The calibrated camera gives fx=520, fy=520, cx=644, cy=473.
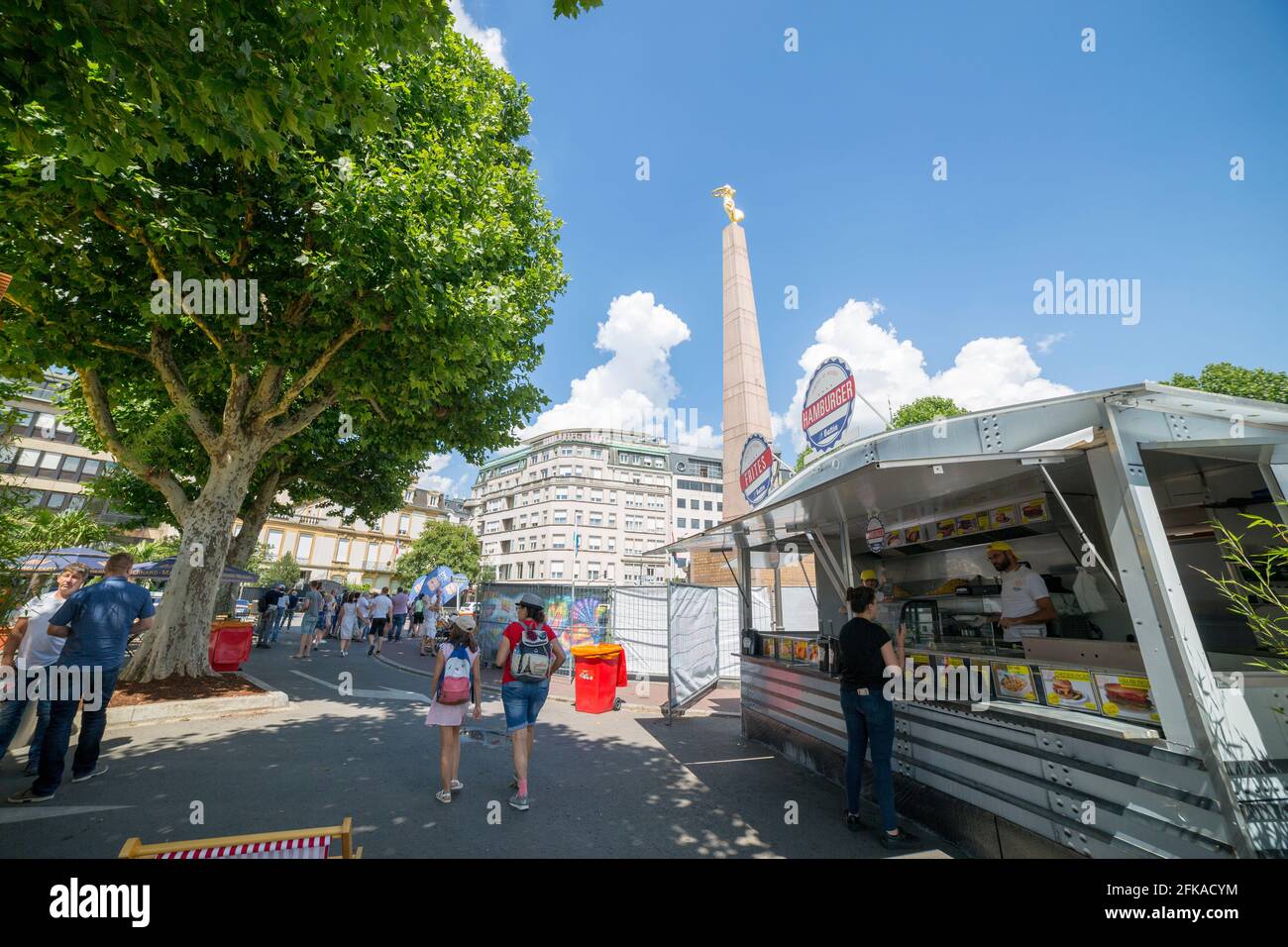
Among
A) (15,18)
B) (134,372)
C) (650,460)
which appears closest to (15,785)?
(15,18)

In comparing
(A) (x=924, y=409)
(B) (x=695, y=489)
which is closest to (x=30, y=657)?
(A) (x=924, y=409)

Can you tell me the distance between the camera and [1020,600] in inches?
214

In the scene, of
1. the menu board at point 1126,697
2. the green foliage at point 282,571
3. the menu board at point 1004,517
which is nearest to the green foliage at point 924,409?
the menu board at point 1004,517

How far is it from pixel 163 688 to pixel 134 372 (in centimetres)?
585

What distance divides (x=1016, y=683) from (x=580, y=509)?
201ft

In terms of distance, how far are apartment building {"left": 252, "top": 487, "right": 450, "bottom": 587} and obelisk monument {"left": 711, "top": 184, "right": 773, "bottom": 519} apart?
4829cm

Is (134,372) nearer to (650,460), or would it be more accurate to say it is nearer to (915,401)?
(915,401)

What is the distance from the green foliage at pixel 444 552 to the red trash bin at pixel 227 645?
45240 millimetres

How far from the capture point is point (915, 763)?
4.91m

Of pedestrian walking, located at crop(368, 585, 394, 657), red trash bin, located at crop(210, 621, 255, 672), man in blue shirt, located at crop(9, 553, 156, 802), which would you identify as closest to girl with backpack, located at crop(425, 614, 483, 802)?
man in blue shirt, located at crop(9, 553, 156, 802)

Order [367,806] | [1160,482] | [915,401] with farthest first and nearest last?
[915,401] < [1160,482] < [367,806]

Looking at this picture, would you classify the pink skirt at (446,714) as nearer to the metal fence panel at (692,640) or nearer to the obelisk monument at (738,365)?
the metal fence panel at (692,640)

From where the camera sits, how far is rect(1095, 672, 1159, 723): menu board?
3.31m

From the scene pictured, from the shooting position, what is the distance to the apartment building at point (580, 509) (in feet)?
207
